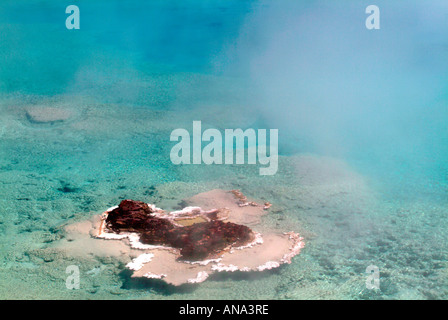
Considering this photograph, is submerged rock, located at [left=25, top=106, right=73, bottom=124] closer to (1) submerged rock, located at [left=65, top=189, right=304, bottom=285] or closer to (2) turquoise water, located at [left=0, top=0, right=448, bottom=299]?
(2) turquoise water, located at [left=0, top=0, right=448, bottom=299]

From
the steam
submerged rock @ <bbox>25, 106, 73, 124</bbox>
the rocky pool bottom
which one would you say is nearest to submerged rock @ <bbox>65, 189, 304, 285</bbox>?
the rocky pool bottom

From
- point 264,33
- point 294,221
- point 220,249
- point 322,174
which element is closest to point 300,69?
point 264,33

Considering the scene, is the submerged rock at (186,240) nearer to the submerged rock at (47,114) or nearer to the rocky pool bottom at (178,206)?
the rocky pool bottom at (178,206)

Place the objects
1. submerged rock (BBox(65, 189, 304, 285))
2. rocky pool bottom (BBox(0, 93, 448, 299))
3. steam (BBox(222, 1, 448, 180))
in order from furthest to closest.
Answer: steam (BBox(222, 1, 448, 180)) < submerged rock (BBox(65, 189, 304, 285)) < rocky pool bottom (BBox(0, 93, 448, 299))

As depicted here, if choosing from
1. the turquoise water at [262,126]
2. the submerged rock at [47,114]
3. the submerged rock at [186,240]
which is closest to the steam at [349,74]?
the turquoise water at [262,126]

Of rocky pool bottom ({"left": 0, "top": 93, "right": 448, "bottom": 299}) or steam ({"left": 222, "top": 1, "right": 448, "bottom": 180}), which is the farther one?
steam ({"left": 222, "top": 1, "right": 448, "bottom": 180})

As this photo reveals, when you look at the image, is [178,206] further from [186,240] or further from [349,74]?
[349,74]

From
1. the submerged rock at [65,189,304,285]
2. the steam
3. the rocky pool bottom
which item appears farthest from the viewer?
the steam
